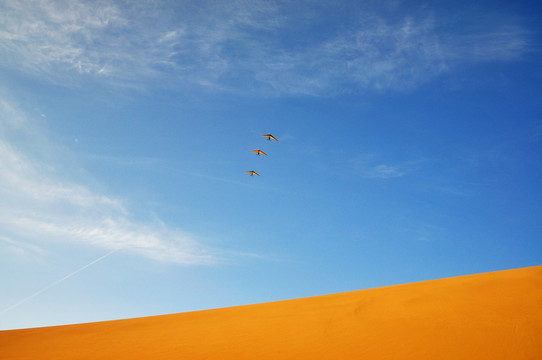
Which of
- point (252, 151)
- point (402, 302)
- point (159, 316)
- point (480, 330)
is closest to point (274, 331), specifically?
point (402, 302)

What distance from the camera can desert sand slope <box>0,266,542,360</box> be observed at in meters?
3.45

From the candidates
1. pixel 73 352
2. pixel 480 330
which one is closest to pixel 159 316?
pixel 73 352

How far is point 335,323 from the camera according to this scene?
172 inches

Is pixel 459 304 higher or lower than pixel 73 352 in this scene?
higher

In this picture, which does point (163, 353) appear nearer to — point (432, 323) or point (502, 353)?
point (432, 323)

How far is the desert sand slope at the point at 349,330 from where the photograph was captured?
3.45m

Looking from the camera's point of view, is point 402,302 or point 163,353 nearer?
point 163,353

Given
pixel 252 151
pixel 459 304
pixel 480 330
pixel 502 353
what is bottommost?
pixel 502 353

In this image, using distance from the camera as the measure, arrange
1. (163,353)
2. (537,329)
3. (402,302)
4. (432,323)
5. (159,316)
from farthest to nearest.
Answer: (159,316)
(402,302)
(163,353)
(432,323)
(537,329)

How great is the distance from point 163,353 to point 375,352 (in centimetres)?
264

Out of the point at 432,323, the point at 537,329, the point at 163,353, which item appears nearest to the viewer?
the point at 537,329

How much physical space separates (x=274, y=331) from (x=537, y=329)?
9.57 ft

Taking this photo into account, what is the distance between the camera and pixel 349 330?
4086 mm

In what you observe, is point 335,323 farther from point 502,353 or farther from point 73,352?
point 73,352
